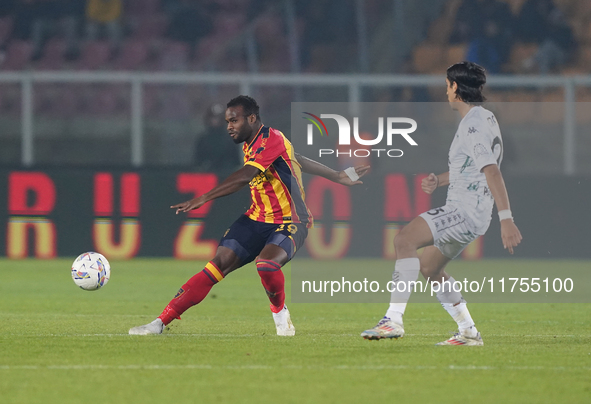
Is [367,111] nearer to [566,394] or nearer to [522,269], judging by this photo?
[522,269]

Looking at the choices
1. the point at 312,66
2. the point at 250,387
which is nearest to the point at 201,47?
the point at 312,66

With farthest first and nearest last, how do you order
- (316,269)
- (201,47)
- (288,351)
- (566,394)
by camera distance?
(201,47), (316,269), (288,351), (566,394)

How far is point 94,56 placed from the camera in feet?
Answer: 63.3

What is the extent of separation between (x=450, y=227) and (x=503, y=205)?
396 millimetres

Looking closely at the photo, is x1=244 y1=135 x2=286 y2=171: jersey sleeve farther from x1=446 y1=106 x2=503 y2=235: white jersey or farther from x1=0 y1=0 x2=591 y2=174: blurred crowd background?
x1=0 y1=0 x2=591 y2=174: blurred crowd background

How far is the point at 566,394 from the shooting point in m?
4.82

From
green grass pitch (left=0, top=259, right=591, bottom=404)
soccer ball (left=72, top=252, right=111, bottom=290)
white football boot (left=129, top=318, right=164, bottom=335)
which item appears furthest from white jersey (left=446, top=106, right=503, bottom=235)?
soccer ball (left=72, top=252, right=111, bottom=290)

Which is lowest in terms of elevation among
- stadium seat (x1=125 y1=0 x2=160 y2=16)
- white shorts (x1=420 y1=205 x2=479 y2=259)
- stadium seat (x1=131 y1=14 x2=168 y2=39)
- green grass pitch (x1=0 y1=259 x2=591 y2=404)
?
green grass pitch (x1=0 y1=259 x2=591 y2=404)

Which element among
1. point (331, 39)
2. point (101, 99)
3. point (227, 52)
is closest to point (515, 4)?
point (331, 39)

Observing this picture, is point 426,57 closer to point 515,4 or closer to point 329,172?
point 515,4

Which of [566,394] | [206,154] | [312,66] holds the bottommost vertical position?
[566,394]

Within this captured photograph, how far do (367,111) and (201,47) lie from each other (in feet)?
19.6

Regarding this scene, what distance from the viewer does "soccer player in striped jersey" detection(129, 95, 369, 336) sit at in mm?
6961

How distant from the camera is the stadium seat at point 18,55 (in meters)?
19.7
